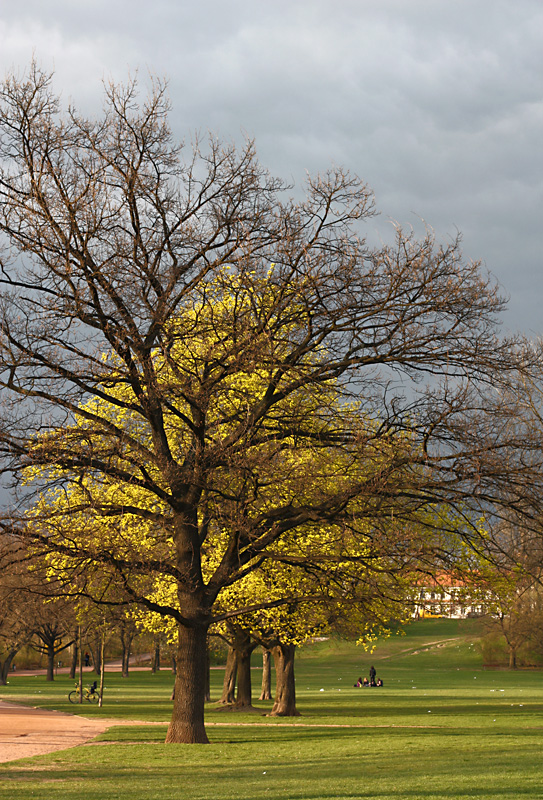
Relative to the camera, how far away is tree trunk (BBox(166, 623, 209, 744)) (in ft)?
60.2

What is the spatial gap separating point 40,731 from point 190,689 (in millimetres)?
10088

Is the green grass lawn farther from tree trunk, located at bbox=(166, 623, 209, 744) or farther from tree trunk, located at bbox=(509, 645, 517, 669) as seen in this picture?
tree trunk, located at bbox=(509, 645, 517, 669)

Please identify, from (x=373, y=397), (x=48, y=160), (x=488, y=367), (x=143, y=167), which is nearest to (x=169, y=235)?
(x=143, y=167)

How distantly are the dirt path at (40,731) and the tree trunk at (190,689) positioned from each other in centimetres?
324

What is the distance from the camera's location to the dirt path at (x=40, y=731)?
65.6 feet

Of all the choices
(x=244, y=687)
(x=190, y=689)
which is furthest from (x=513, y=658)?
(x=190, y=689)

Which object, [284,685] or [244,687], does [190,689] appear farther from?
[244,687]

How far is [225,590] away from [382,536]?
846cm

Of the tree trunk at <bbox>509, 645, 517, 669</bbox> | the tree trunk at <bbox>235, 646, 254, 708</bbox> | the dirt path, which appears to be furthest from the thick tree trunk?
the tree trunk at <bbox>509, 645, 517, 669</bbox>

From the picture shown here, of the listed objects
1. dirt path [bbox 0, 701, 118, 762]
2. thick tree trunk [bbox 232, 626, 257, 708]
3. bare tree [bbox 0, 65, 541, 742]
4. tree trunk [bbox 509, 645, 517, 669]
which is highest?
bare tree [bbox 0, 65, 541, 742]

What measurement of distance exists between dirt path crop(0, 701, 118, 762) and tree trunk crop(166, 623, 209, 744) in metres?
3.24

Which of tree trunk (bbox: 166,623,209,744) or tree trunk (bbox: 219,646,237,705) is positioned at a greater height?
tree trunk (bbox: 166,623,209,744)

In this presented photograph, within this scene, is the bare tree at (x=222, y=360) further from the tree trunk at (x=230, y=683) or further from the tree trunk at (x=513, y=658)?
the tree trunk at (x=513, y=658)

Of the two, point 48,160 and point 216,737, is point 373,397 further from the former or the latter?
point 216,737
